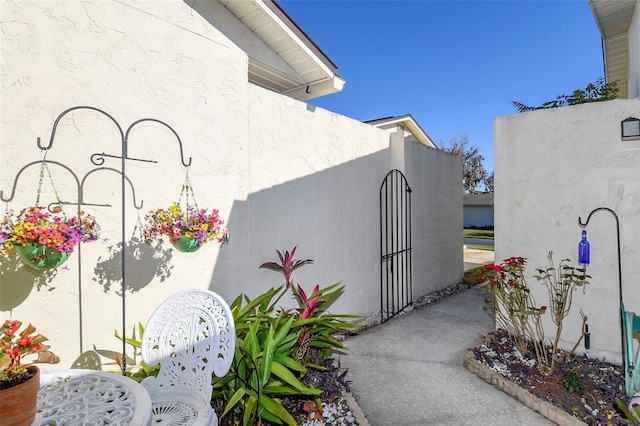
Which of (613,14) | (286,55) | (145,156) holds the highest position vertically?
(613,14)

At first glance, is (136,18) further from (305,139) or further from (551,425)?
(551,425)

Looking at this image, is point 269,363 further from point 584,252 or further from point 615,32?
point 615,32

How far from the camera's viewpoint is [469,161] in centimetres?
3538

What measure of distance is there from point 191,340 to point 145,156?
179cm

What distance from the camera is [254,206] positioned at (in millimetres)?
4145

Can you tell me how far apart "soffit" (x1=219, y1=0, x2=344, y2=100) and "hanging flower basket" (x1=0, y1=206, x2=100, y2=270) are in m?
4.08

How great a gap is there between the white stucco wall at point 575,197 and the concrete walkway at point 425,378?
4.62ft

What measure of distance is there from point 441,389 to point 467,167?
1401 inches

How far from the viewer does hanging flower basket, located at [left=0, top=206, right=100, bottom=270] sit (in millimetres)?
2115

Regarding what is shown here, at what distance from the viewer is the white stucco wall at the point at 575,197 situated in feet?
13.0

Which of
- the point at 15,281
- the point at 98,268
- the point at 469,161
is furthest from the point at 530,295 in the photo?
the point at 469,161

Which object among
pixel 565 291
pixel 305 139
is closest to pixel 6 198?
pixel 305 139

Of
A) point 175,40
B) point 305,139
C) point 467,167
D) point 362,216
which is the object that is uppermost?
point 467,167

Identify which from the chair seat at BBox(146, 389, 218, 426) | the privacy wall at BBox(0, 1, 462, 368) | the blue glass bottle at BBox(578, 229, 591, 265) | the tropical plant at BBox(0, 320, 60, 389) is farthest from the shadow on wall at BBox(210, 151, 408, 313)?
the blue glass bottle at BBox(578, 229, 591, 265)
